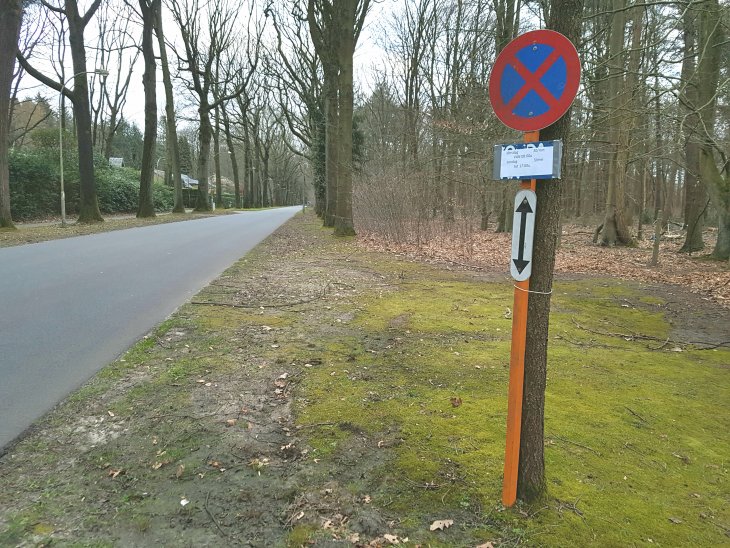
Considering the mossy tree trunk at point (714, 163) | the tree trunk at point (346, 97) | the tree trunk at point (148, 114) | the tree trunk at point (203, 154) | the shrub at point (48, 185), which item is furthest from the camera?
the tree trunk at point (203, 154)

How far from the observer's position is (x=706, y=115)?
12.7m

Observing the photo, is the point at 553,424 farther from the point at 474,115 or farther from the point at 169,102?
the point at 169,102

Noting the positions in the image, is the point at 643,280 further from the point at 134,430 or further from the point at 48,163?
the point at 48,163

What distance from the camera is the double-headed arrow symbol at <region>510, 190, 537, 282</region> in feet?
8.40

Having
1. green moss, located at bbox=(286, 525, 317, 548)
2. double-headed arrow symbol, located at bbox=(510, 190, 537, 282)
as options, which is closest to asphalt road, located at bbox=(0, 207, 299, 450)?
green moss, located at bbox=(286, 525, 317, 548)

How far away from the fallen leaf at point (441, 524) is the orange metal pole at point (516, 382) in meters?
0.36

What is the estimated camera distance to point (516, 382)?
2674 millimetres

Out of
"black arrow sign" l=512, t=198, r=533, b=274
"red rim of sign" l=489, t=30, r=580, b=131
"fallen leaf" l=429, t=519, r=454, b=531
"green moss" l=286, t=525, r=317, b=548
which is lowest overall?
"green moss" l=286, t=525, r=317, b=548

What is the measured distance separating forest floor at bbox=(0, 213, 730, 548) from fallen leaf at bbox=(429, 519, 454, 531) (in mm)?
11

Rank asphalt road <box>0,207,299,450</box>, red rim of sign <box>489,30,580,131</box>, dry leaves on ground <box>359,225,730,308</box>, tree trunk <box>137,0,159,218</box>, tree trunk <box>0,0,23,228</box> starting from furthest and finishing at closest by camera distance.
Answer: tree trunk <box>137,0,159,218</box>, tree trunk <box>0,0,23,228</box>, dry leaves on ground <box>359,225,730,308</box>, asphalt road <box>0,207,299,450</box>, red rim of sign <box>489,30,580,131</box>

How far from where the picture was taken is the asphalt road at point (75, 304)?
4.36 metres

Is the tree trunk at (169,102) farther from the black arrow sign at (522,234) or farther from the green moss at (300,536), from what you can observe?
the black arrow sign at (522,234)

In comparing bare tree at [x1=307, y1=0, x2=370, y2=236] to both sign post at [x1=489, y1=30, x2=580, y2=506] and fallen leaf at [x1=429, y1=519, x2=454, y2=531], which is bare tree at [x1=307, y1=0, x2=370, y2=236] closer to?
sign post at [x1=489, y1=30, x2=580, y2=506]

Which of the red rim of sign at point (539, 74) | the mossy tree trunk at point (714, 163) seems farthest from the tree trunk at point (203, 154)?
the red rim of sign at point (539, 74)
